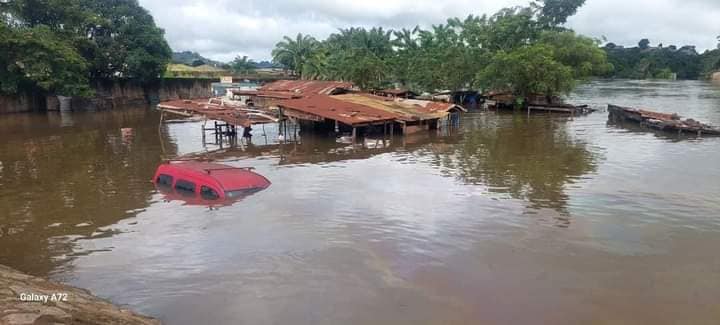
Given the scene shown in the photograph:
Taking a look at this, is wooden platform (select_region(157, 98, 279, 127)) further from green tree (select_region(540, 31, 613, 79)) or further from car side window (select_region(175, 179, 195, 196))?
green tree (select_region(540, 31, 613, 79))

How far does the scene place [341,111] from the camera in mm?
36250

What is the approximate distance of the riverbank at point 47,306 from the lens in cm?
709

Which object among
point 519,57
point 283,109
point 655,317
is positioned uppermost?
point 519,57

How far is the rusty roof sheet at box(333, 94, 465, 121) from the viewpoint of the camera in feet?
128

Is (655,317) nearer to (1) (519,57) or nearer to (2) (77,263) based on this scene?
(2) (77,263)

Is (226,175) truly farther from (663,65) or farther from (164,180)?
(663,65)

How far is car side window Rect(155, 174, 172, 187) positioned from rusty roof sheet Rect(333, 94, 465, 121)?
19875mm

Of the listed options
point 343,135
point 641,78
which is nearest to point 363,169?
point 343,135

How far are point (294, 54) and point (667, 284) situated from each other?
7591cm

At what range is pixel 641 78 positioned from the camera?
458ft

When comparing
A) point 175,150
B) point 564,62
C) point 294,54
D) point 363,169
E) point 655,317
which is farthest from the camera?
point 294,54

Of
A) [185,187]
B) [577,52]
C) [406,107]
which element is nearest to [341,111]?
[406,107]

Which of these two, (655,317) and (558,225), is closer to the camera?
(655,317)

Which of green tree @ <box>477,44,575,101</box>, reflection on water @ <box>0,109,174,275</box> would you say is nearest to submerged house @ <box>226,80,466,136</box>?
reflection on water @ <box>0,109,174,275</box>
